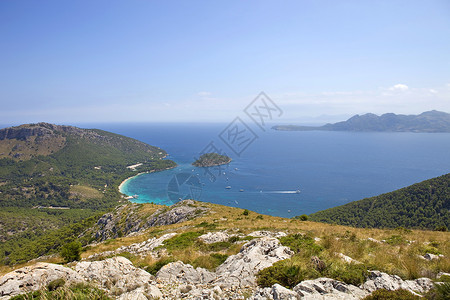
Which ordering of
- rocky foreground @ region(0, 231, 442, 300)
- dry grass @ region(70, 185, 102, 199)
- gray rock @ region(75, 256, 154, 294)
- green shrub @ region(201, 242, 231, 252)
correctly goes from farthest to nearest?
dry grass @ region(70, 185, 102, 199), green shrub @ region(201, 242, 231, 252), gray rock @ region(75, 256, 154, 294), rocky foreground @ region(0, 231, 442, 300)

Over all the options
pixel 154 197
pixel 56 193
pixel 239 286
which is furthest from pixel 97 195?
pixel 239 286

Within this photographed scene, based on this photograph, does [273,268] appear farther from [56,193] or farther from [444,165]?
[444,165]

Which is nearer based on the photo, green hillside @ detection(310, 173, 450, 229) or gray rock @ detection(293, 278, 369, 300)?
gray rock @ detection(293, 278, 369, 300)

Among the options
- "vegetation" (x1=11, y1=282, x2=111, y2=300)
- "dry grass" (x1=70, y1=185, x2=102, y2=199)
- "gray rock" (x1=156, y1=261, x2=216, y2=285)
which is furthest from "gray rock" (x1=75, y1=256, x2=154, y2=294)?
"dry grass" (x1=70, y1=185, x2=102, y2=199)

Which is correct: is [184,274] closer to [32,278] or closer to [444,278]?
[32,278]

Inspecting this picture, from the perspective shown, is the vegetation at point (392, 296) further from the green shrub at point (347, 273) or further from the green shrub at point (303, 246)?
the green shrub at point (303, 246)

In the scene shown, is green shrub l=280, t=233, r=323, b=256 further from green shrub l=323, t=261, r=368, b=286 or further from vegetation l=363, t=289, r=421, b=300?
vegetation l=363, t=289, r=421, b=300

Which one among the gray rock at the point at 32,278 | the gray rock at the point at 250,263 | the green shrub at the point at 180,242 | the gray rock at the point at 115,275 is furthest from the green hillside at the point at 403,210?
the gray rock at the point at 32,278
